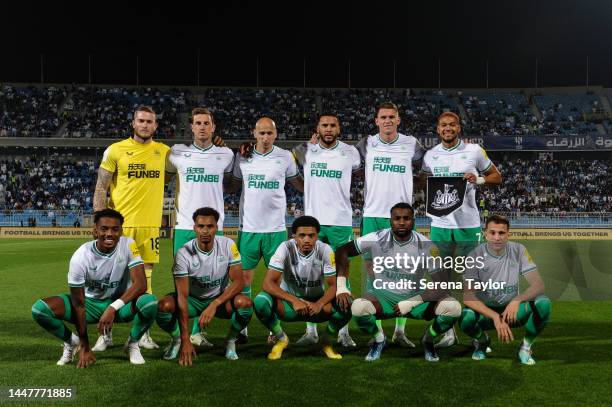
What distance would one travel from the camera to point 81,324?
5.04 meters

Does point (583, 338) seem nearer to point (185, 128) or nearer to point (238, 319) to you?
point (238, 319)

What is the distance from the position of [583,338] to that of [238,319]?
3902 millimetres

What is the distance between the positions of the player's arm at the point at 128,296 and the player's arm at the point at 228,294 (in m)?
0.61

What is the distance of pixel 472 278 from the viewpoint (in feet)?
18.0

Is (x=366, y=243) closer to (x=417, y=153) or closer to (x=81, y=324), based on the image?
(x=417, y=153)

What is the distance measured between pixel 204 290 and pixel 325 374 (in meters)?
1.54

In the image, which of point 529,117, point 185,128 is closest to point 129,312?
point 185,128

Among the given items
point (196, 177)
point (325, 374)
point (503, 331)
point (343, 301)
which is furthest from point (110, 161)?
point (503, 331)

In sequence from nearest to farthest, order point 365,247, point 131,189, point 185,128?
point 365,247 → point 131,189 → point 185,128

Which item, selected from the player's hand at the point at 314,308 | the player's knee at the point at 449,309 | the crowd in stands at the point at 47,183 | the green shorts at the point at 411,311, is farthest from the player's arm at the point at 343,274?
the crowd in stands at the point at 47,183

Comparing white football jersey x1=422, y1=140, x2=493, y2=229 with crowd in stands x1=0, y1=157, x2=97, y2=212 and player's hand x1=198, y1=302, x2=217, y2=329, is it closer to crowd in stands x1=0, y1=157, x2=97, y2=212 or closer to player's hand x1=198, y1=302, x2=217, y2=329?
player's hand x1=198, y1=302, x2=217, y2=329

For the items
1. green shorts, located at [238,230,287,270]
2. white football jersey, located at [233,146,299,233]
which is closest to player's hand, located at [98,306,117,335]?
green shorts, located at [238,230,287,270]

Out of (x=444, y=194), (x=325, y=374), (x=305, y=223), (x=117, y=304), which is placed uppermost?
(x=444, y=194)

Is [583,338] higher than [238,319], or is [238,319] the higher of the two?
[238,319]
